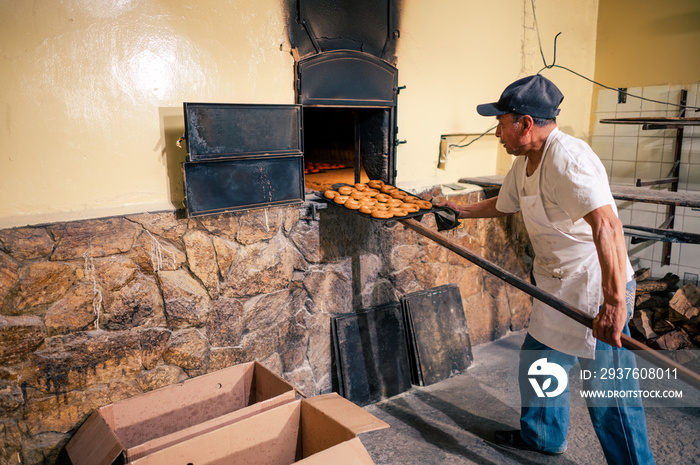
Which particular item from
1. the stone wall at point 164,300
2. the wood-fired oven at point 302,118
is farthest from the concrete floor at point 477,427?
the wood-fired oven at point 302,118

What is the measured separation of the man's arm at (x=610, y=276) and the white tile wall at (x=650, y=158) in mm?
2724

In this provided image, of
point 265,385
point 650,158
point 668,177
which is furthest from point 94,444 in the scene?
point 650,158

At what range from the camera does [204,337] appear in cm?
255

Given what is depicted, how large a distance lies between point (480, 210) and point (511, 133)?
68 centimetres

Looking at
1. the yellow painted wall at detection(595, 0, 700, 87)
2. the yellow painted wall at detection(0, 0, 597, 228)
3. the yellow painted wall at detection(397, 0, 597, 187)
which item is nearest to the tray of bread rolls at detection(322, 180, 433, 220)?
the yellow painted wall at detection(397, 0, 597, 187)

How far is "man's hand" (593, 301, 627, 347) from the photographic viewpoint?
6.10ft

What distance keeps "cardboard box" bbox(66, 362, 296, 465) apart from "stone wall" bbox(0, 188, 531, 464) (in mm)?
137

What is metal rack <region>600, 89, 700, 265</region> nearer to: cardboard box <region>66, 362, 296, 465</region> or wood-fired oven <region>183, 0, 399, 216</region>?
wood-fired oven <region>183, 0, 399, 216</region>

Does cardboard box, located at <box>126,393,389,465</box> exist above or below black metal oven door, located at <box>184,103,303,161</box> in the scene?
below

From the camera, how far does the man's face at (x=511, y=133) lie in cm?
237

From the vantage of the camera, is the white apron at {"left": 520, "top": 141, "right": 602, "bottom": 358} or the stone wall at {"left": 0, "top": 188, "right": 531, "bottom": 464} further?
the white apron at {"left": 520, "top": 141, "right": 602, "bottom": 358}

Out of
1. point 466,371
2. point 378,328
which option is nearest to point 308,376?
point 378,328

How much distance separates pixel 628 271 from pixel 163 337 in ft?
7.57

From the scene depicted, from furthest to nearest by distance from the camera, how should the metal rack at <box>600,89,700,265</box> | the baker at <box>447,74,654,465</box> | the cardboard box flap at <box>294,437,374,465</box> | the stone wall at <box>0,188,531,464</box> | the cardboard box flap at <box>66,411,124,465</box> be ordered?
the metal rack at <box>600,89,700,265</box>, the stone wall at <box>0,188,531,464</box>, the baker at <box>447,74,654,465</box>, the cardboard box flap at <box>66,411,124,465</box>, the cardboard box flap at <box>294,437,374,465</box>
